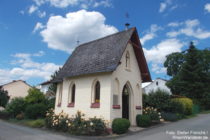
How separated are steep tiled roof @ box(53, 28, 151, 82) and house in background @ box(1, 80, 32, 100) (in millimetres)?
35333

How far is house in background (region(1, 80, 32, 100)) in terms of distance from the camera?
152ft

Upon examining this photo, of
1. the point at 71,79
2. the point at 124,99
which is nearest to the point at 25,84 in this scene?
the point at 71,79

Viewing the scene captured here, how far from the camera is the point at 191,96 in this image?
119 feet

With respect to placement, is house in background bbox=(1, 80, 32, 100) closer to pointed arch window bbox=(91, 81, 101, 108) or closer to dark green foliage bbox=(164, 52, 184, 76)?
pointed arch window bbox=(91, 81, 101, 108)

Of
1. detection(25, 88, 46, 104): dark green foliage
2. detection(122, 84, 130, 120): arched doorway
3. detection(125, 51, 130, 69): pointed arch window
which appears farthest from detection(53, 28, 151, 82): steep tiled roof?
detection(25, 88, 46, 104): dark green foliage

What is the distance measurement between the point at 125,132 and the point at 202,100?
96.3 ft

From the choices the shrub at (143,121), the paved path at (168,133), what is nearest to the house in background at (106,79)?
the shrub at (143,121)

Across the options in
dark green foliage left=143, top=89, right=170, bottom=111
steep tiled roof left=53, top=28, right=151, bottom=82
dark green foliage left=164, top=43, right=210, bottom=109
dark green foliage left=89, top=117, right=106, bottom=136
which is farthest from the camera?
dark green foliage left=164, top=43, right=210, bottom=109

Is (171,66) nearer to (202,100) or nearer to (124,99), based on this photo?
(202,100)

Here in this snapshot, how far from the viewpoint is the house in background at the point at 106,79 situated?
13.5 m

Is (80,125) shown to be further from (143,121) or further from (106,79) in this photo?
(143,121)

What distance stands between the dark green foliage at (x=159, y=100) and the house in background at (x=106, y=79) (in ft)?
8.05

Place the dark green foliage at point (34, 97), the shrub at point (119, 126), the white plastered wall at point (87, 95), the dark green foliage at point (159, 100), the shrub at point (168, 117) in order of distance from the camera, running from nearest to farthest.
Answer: the shrub at point (119, 126) < the white plastered wall at point (87, 95) < the shrub at point (168, 117) < the dark green foliage at point (159, 100) < the dark green foliage at point (34, 97)

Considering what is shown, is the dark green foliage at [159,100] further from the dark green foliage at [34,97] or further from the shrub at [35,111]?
the dark green foliage at [34,97]
